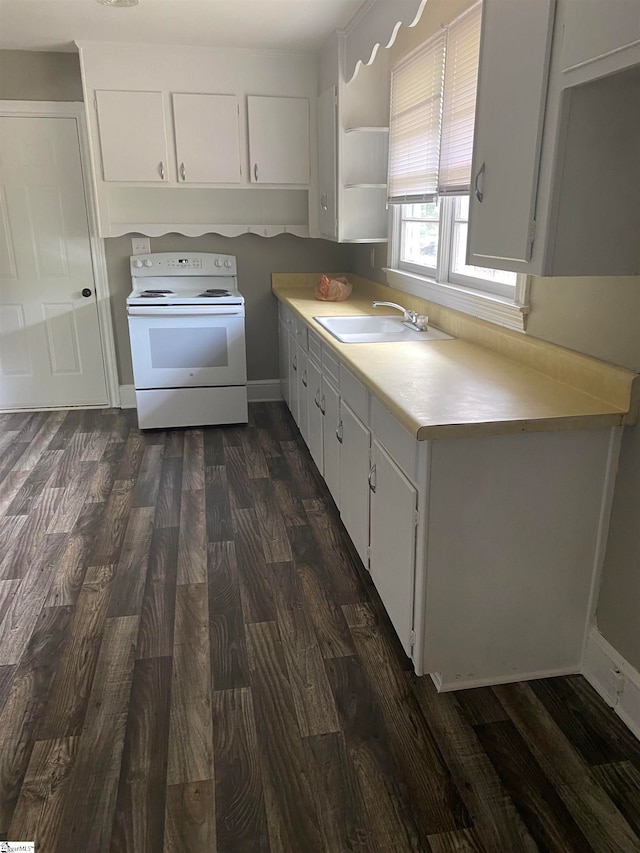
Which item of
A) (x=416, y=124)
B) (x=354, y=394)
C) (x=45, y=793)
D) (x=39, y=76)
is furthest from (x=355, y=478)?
(x=39, y=76)

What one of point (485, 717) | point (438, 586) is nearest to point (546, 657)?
point (485, 717)

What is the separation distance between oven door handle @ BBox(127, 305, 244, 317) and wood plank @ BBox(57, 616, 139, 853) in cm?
233

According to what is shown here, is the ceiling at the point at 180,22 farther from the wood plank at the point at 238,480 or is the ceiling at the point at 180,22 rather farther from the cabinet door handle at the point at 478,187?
the wood plank at the point at 238,480

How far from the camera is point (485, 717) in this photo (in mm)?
1826

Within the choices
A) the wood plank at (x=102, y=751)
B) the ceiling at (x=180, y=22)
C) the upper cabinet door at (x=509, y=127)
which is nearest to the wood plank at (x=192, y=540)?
the wood plank at (x=102, y=751)

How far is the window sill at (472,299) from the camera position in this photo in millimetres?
2260

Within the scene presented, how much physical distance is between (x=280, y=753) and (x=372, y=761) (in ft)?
0.81

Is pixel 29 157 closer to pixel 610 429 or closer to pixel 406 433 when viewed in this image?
pixel 406 433

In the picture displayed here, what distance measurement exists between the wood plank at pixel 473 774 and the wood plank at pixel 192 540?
1.01 metres

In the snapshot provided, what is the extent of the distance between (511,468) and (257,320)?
3.42 meters

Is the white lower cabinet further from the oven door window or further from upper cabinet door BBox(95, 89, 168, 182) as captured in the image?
upper cabinet door BBox(95, 89, 168, 182)

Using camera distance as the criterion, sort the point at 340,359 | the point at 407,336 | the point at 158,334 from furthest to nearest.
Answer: the point at 158,334
the point at 407,336
the point at 340,359

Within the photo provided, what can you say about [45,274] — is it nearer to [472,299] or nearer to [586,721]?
[472,299]

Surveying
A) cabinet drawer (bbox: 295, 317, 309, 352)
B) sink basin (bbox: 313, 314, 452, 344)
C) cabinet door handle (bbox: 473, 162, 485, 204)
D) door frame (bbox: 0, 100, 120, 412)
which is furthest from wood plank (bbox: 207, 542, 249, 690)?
door frame (bbox: 0, 100, 120, 412)
